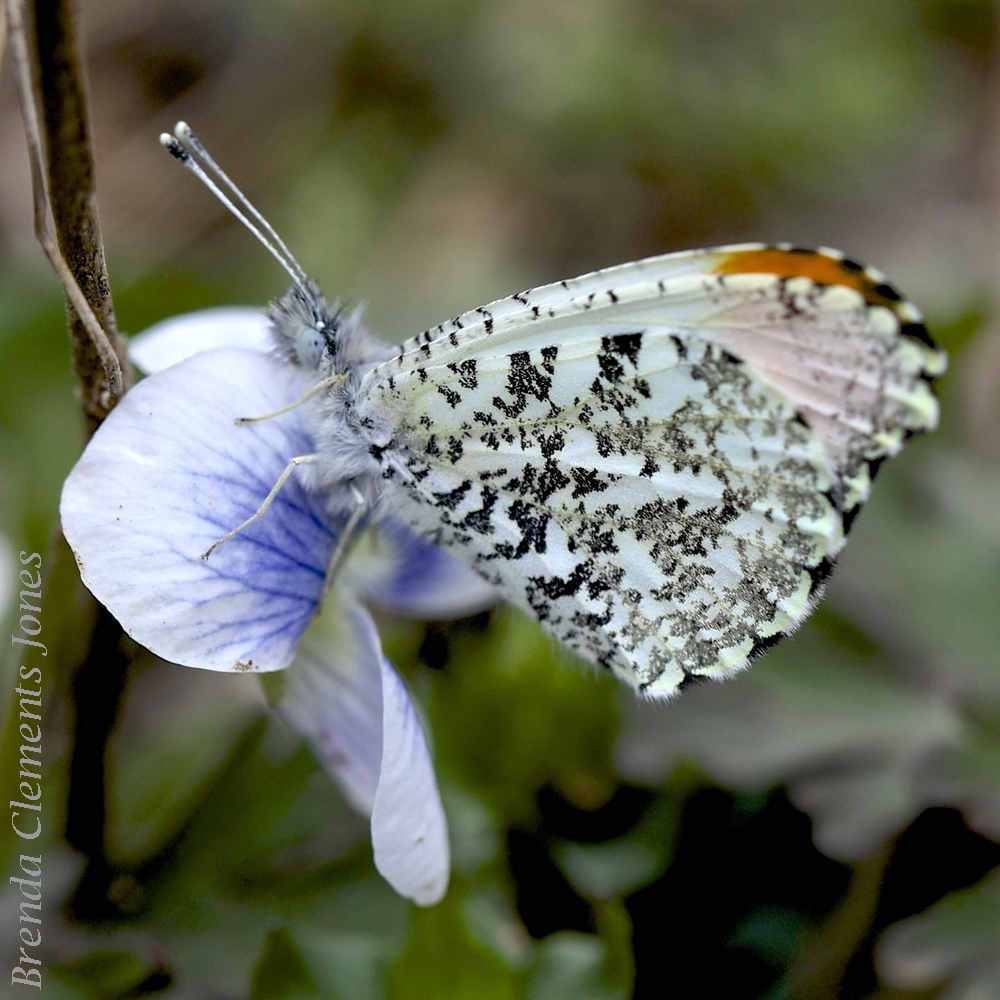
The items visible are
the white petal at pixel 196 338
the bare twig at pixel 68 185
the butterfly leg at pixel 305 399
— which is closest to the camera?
A: the bare twig at pixel 68 185

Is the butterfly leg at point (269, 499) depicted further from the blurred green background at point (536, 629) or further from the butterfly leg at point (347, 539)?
the blurred green background at point (536, 629)

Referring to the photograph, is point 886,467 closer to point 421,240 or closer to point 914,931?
point 914,931

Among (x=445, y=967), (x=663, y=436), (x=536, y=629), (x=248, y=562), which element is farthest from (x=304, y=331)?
(x=445, y=967)

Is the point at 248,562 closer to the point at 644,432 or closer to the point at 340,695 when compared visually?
the point at 340,695

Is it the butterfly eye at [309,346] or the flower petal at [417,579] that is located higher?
the butterfly eye at [309,346]

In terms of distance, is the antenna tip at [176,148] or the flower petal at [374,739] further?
the antenna tip at [176,148]

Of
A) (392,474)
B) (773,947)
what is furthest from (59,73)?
(773,947)

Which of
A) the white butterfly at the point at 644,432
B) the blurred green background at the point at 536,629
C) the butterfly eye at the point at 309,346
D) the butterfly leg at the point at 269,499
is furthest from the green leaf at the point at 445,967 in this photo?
the butterfly eye at the point at 309,346
